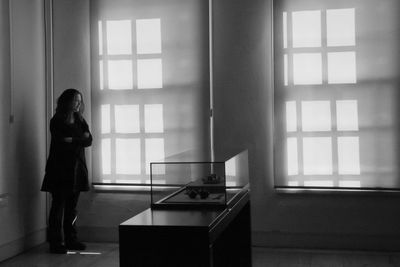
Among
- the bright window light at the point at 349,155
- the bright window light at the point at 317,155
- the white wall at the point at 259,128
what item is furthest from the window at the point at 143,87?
the bright window light at the point at 349,155

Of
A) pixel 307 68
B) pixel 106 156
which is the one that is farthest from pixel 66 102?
pixel 307 68

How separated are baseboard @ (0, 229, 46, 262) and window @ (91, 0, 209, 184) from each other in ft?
3.12

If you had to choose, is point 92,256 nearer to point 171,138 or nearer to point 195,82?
point 171,138

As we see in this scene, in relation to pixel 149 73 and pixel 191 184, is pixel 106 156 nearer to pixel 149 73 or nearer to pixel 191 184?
pixel 149 73

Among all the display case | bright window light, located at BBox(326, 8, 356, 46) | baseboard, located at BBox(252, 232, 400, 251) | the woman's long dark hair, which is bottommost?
baseboard, located at BBox(252, 232, 400, 251)

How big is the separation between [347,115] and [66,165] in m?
3.10

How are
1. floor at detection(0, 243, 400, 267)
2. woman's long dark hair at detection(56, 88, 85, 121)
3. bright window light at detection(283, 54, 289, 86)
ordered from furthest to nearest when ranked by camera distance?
bright window light at detection(283, 54, 289, 86)
woman's long dark hair at detection(56, 88, 85, 121)
floor at detection(0, 243, 400, 267)

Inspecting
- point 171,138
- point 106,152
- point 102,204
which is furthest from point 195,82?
point 102,204

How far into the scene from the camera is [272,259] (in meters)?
6.55

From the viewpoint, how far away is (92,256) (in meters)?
6.80

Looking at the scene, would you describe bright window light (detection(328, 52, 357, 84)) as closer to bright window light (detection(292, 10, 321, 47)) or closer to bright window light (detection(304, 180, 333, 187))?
bright window light (detection(292, 10, 321, 47))

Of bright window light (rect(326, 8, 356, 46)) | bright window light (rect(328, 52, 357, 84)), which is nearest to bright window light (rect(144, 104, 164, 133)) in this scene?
bright window light (rect(328, 52, 357, 84))

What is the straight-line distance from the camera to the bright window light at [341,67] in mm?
6867

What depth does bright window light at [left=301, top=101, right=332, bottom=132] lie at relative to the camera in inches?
274
